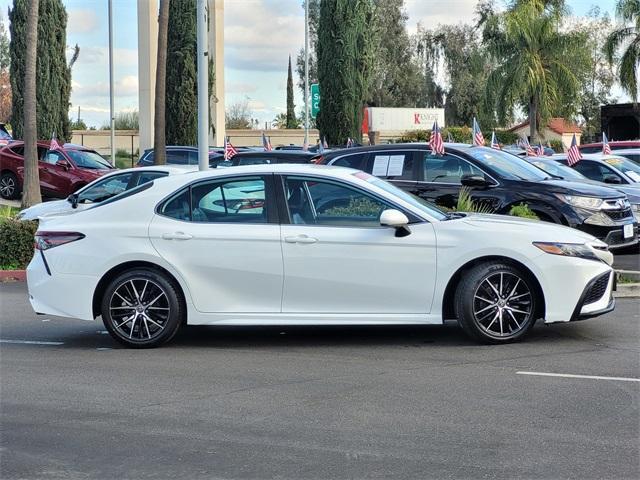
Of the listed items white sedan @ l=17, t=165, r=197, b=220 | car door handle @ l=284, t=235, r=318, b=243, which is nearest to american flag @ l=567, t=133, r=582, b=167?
white sedan @ l=17, t=165, r=197, b=220

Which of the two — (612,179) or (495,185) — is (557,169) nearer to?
(612,179)

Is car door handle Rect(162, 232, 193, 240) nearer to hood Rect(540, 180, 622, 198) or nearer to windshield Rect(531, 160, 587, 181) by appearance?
hood Rect(540, 180, 622, 198)

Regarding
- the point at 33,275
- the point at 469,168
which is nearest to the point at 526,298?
the point at 33,275

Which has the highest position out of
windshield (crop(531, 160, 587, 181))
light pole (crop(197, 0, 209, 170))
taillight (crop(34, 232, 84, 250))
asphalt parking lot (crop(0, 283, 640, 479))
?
light pole (crop(197, 0, 209, 170))

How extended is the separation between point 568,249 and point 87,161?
18584 millimetres

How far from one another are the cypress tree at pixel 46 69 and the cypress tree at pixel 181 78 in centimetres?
365

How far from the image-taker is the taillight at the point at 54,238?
839 cm

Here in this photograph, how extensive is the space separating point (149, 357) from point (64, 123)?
26929 millimetres

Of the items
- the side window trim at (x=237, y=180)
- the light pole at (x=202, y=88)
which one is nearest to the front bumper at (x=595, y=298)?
the side window trim at (x=237, y=180)

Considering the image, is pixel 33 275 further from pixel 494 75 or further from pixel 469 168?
pixel 494 75

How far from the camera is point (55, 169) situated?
79.5ft

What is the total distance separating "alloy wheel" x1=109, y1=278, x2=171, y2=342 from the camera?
8.23 meters

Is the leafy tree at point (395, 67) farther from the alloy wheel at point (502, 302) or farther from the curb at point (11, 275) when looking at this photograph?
the alloy wheel at point (502, 302)

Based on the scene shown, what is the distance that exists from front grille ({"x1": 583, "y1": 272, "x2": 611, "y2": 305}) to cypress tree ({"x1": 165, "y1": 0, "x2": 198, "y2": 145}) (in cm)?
2711
